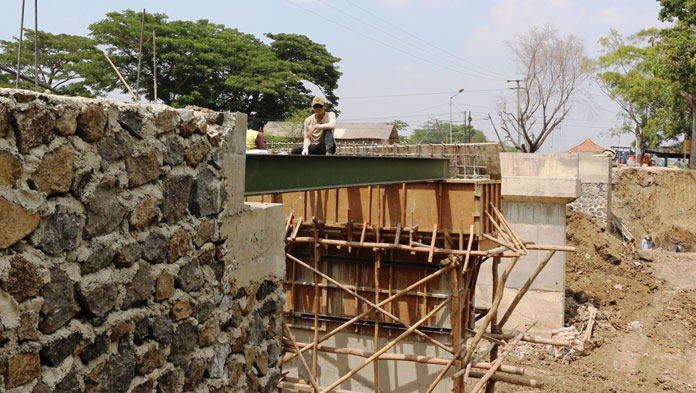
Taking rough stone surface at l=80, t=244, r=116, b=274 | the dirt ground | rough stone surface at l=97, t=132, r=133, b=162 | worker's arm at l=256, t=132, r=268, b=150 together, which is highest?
worker's arm at l=256, t=132, r=268, b=150

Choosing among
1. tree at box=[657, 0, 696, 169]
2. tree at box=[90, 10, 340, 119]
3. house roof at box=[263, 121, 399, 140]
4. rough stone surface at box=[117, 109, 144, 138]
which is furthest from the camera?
house roof at box=[263, 121, 399, 140]

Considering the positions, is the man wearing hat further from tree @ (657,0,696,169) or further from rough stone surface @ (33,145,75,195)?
tree @ (657,0,696,169)

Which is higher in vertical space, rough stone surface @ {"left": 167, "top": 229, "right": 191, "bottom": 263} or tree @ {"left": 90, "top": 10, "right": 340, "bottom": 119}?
tree @ {"left": 90, "top": 10, "right": 340, "bottom": 119}

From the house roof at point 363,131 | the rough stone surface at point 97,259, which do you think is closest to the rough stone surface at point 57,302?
the rough stone surface at point 97,259

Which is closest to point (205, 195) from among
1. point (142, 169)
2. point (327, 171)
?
point (142, 169)

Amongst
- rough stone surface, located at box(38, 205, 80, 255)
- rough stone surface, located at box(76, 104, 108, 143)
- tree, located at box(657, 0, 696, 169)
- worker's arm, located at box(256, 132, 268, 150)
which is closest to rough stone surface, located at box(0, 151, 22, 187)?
rough stone surface, located at box(38, 205, 80, 255)

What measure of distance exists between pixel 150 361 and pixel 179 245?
0.68 meters

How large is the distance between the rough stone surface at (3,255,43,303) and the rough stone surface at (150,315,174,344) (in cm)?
91

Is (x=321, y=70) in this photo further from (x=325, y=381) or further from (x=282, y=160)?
(x=282, y=160)

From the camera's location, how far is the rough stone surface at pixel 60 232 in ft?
9.02

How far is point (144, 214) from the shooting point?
11.1 feet

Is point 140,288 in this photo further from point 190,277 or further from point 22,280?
point 22,280

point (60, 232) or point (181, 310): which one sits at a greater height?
point (60, 232)

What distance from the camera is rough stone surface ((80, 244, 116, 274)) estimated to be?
298 cm
